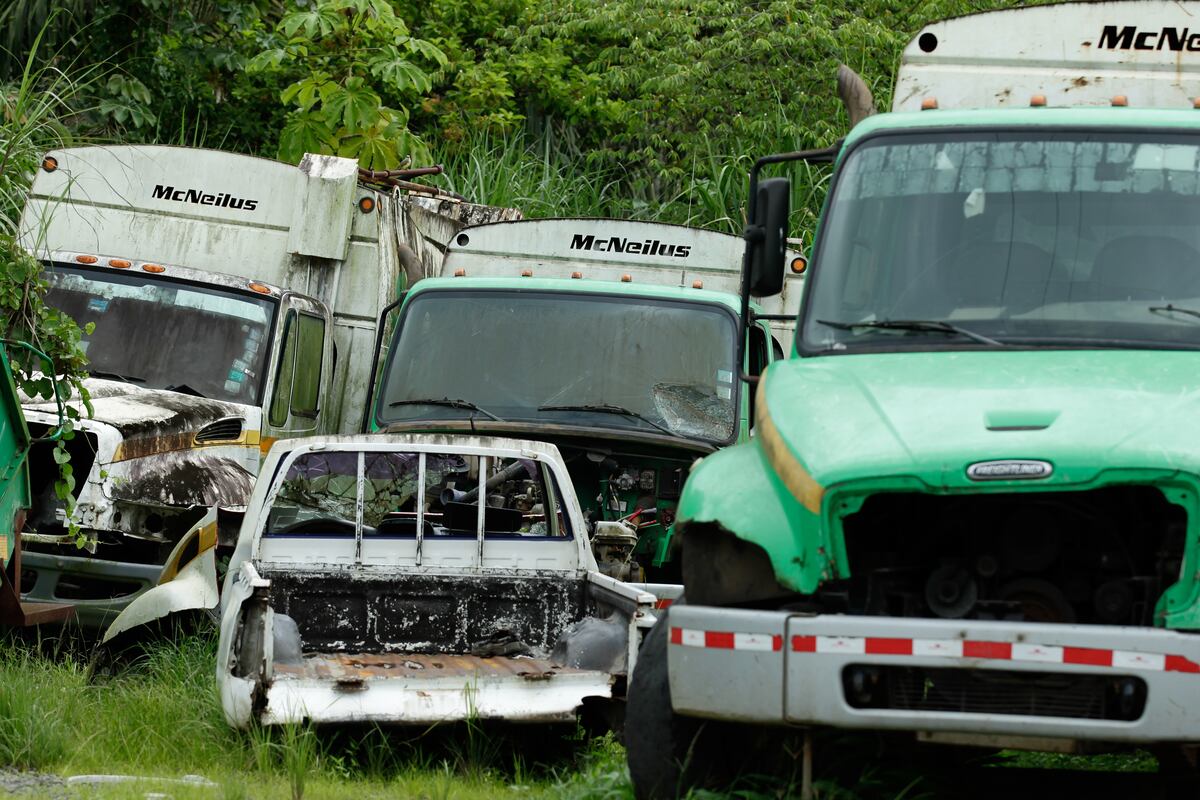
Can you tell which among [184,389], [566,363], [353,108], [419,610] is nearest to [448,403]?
[566,363]

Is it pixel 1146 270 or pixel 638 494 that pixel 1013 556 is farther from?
pixel 638 494

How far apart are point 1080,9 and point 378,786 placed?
14.5ft

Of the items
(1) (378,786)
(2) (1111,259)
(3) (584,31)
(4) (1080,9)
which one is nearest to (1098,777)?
(2) (1111,259)

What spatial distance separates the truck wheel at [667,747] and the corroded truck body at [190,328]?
11.4 ft

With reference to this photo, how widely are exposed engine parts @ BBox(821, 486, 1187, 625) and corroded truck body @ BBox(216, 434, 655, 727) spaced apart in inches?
67.0

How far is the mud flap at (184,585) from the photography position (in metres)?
8.13

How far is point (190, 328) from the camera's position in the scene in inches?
425

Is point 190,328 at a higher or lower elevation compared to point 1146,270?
higher

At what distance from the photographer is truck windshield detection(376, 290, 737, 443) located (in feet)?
30.9

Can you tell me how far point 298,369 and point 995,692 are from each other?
732 centimetres

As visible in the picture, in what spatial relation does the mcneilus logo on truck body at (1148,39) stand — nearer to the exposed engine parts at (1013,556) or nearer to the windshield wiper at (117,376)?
the exposed engine parts at (1013,556)

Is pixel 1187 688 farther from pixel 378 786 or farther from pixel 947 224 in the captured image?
pixel 378 786

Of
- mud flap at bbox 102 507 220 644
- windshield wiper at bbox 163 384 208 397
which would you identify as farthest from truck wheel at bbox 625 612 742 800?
windshield wiper at bbox 163 384 208 397

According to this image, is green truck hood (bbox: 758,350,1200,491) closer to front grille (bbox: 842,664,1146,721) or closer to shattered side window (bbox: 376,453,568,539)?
front grille (bbox: 842,664,1146,721)
